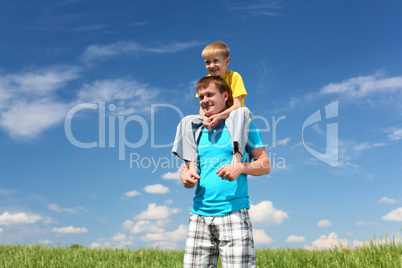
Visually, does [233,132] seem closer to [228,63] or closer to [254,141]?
[254,141]

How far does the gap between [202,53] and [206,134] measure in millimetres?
1329

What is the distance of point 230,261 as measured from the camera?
3246mm

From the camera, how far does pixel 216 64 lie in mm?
4461

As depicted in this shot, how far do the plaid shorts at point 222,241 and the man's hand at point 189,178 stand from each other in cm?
30

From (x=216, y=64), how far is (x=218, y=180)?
167 cm

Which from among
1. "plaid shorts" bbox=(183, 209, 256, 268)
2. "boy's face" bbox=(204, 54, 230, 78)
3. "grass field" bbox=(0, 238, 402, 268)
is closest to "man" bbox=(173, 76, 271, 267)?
"plaid shorts" bbox=(183, 209, 256, 268)

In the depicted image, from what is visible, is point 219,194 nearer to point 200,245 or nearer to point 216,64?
point 200,245

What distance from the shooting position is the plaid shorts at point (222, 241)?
10.7 ft

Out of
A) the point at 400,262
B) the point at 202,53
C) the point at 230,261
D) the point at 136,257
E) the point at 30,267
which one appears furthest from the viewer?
the point at 136,257

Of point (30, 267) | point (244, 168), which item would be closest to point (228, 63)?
point (244, 168)

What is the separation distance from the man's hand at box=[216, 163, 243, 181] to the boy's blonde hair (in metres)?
1.73

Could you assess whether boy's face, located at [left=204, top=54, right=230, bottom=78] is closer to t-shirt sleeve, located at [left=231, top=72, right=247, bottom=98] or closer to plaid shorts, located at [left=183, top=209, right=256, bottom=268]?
t-shirt sleeve, located at [left=231, top=72, right=247, bottom=98]

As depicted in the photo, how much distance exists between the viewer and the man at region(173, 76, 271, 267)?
3273 mm

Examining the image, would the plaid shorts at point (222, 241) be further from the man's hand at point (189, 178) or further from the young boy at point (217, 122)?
the young boy at point (217, 122)
